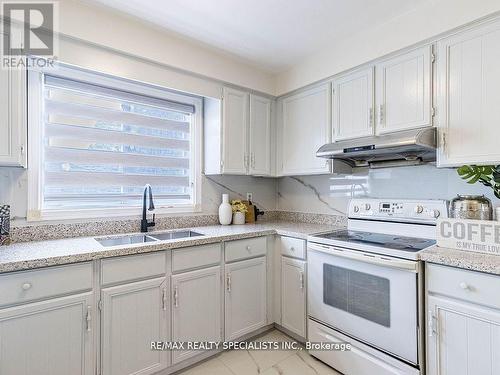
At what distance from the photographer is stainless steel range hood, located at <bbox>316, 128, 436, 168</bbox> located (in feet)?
5.69

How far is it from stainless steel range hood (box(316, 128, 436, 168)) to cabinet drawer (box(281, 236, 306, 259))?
73 cm

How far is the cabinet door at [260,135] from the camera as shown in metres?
2.70

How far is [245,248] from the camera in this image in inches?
87.5

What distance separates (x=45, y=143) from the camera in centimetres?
193

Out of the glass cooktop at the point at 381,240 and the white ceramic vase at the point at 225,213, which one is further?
the white ceramic vase at the point at 225,213

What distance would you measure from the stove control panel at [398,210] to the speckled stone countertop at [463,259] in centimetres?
42

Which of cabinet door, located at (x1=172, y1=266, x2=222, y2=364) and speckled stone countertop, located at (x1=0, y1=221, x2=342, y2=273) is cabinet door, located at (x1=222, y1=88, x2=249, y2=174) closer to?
speckled stone countertop, located at (x1=0, y1=221, x2=342, y2=273)

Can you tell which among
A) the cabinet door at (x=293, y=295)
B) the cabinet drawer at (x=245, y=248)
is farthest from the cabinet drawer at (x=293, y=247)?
the cabinet drawer at (x=245, y=248)

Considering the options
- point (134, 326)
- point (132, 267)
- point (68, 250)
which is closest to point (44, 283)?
point (68, 250)

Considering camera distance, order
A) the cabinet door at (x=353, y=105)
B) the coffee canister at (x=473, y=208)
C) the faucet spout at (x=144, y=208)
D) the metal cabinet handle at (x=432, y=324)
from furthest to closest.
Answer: the faucet spout at (x=144, y=208), the cabinet door at (x=353, y=105), the coffee canister at (x=473, y=208), the metal cabinet handle at (x=432, y=324)

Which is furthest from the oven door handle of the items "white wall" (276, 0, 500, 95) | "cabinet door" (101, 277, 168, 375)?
"white wall" (276, 0, 500, 95)

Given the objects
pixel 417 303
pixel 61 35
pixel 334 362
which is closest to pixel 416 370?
pixel 417 303

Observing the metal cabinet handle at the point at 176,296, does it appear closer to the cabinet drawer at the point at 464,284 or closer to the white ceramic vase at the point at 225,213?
the white ceramic vase at the point at 225,213

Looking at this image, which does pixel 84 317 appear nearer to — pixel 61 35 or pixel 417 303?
pixel 61 35
